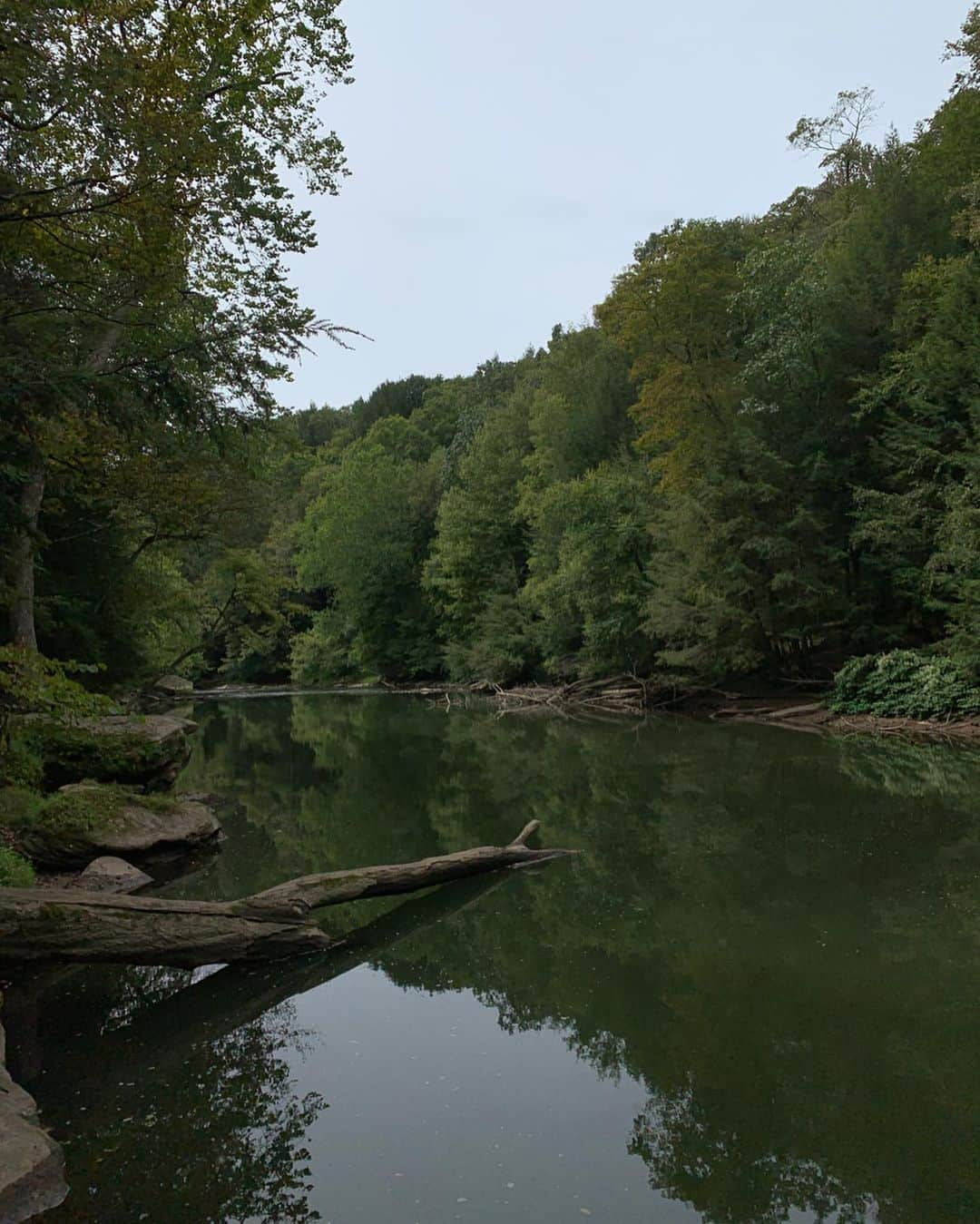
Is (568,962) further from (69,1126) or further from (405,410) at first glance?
(405,410)

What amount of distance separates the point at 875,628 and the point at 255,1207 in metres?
22.8

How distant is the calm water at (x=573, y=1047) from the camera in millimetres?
4117

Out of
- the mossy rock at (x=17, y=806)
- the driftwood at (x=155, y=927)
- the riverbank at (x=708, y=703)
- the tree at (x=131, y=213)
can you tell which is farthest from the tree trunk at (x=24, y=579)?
the riverbank at (x=708, y=703)

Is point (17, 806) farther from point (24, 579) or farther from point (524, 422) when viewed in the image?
point (524, 422)

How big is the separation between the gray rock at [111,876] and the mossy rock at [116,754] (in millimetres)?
1477

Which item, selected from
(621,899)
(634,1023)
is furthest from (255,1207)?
(621,899)

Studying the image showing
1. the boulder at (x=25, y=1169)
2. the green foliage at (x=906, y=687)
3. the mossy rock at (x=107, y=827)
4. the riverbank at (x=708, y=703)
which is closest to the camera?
the boulder at (x=25, y=1169)

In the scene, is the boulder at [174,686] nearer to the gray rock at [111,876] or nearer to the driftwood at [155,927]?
the gray rock at [111,876]

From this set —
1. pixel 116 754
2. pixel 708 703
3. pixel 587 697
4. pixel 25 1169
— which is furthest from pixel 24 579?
pixel 587 697

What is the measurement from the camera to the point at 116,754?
468 inches

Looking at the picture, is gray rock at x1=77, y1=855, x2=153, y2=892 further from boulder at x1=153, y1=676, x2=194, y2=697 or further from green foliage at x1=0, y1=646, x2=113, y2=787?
boulder at x1=153, y1=676, x2=194, y2=697

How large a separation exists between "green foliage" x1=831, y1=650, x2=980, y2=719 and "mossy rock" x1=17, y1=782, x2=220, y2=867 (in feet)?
51.4

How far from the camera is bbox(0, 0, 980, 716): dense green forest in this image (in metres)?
7.80

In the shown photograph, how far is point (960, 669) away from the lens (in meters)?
20.0
